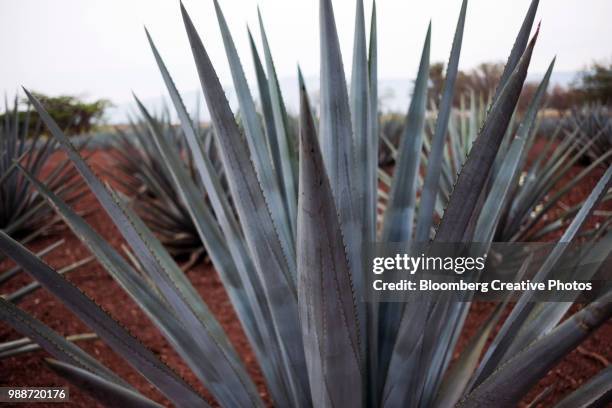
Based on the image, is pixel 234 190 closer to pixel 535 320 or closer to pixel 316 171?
pixel 316 171

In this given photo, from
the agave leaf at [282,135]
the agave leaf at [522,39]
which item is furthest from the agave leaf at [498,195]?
the agave leaf at [282,135]

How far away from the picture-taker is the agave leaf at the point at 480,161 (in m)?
0.38

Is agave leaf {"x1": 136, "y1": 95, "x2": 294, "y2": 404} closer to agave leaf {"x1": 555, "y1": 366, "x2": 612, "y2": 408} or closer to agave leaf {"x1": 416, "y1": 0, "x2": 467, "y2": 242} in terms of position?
agave leaf {"x1": 416, "y1": 0, "x2": 467, "y2": 242}

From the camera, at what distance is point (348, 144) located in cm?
57

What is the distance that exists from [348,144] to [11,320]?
396 mm

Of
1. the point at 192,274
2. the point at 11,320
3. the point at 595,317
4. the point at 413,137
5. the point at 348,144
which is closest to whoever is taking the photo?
the point at 595,317

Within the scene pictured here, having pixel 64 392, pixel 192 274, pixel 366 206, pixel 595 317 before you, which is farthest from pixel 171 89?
pixel 192 274

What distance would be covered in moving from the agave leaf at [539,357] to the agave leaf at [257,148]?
0.30 meters

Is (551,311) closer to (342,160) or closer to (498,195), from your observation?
(498,195)

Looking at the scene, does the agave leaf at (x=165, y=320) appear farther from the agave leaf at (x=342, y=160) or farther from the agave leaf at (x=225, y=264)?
the agave leaf at (x=342, y=160)

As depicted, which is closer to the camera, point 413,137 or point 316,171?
point 316,171

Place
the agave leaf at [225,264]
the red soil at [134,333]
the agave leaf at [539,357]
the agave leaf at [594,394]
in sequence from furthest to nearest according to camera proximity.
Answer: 1. the red soil at [134,333]
2. the agave leaf at [225,264]
3. the agave leaf at [594,394]
4. the agave leaf at [539,357]

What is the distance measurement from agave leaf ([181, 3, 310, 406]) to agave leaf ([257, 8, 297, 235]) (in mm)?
100

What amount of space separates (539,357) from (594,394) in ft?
0.53
